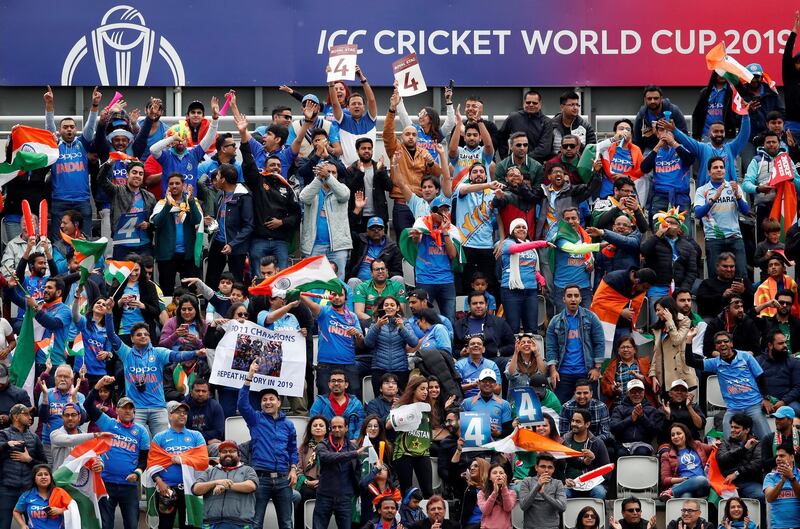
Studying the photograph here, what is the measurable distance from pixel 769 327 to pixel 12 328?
8.12 m

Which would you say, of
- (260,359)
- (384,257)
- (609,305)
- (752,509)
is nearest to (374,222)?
(384,257)

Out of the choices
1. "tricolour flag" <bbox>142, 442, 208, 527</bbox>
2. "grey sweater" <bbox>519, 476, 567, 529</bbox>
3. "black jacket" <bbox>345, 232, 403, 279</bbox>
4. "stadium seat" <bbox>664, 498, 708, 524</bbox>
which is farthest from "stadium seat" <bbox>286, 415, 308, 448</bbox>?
"stadium seat" <bbox>664, 498, 708, 524</bbox>

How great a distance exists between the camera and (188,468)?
729 inches

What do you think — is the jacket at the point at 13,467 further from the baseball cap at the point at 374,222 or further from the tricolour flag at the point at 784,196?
the tricolour flag at the point at 784,196

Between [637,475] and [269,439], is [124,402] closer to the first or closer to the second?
[269,439]

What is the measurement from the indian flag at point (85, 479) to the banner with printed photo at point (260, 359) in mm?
1604

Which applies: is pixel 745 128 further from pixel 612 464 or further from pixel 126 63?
pixel 126 63

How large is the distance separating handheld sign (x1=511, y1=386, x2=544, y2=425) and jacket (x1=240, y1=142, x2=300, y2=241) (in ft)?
11.7

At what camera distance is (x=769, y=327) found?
20.8 metres

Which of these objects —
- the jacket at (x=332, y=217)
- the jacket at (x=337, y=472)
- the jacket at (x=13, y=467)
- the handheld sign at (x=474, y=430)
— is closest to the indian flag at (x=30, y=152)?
the jacket at (x=332, y=217)

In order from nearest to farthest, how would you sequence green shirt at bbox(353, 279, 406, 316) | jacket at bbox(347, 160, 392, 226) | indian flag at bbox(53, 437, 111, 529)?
indian flag at bbox(53, 437, 111, 529), green shirt at bbox(353, 279, 406, 316), jacket at bbox(347, 160, 392, 226)

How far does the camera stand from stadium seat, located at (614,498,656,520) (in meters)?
18.8

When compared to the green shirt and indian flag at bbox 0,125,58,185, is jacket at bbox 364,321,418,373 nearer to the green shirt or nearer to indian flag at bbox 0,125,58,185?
the green shirt

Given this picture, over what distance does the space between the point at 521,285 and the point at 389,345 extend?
1876mm
